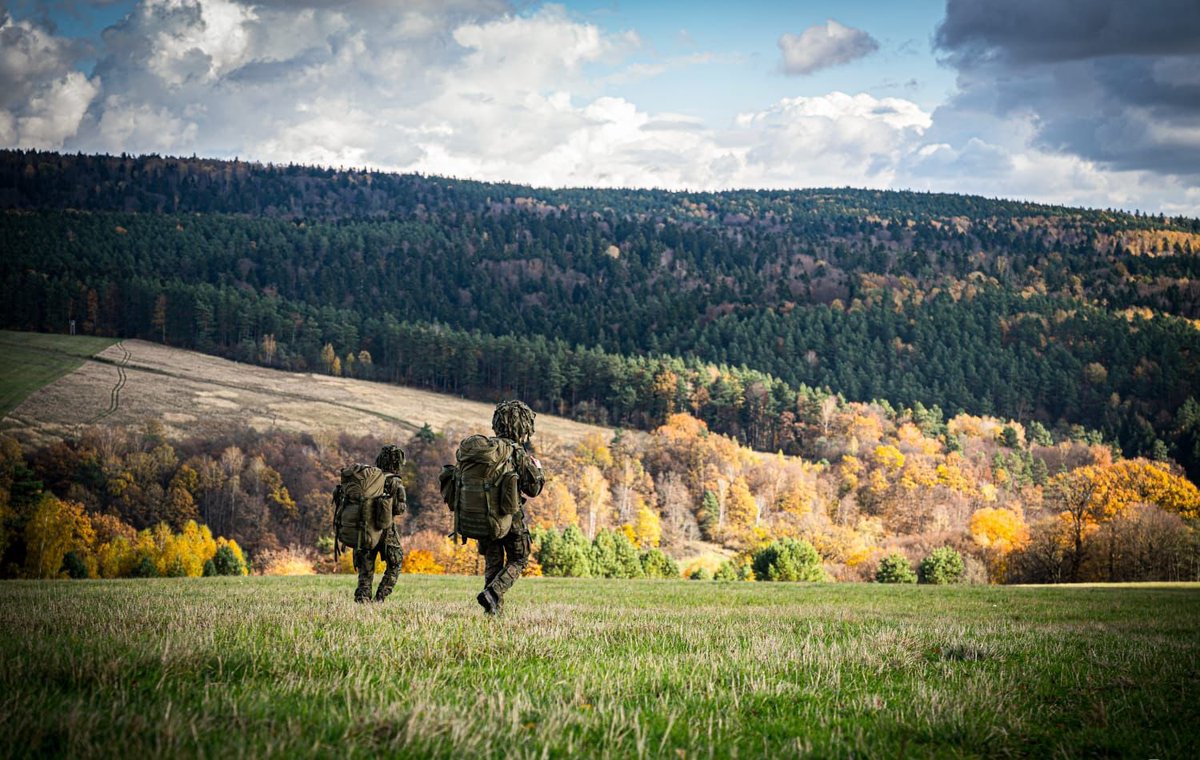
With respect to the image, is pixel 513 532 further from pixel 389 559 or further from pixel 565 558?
pixel 565 558

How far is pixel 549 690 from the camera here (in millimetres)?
6145

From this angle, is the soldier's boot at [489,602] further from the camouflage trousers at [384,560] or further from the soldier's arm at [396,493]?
the soldier's arm at [396,493]

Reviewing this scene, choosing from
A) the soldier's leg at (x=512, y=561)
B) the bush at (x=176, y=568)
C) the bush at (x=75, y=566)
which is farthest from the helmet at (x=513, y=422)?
the bush at (x=176, y=568)

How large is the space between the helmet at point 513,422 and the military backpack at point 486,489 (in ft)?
0.96

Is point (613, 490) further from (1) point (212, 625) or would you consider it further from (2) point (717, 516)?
(1) point (212, 625)

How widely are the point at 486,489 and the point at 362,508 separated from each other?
13.9ft

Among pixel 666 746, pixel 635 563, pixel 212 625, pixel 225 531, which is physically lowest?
pixel 225 531

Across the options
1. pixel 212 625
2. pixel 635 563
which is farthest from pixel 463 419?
pixel 212 625

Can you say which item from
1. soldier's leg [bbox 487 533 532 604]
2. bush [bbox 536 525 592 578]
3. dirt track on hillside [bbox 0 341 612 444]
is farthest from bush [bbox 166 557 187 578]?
soldier's leg [bbox 487 533 532 604]

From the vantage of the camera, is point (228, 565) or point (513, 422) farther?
point (228, 565)

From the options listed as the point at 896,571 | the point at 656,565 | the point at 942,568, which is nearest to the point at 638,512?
the point at 656,565

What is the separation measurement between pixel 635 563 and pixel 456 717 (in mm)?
51450

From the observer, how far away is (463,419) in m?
136

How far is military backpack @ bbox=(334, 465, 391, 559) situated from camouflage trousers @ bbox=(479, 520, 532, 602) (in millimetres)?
3620
